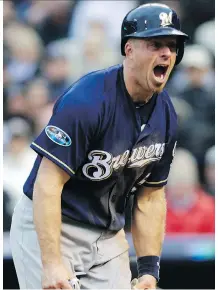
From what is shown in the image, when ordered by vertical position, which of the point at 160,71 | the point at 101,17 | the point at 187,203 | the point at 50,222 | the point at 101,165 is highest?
the point at 101,17

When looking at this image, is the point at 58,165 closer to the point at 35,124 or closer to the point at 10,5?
the point at 35,124

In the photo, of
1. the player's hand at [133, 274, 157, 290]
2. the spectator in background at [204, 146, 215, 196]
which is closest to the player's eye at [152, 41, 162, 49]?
the player's hand at [133, 274, 157, 290]

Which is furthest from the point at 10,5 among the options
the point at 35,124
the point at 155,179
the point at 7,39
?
the point at 155,179

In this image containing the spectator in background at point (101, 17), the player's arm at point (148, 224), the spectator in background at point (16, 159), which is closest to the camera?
the player's arm at point (148, 224)

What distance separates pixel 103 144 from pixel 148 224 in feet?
2.07

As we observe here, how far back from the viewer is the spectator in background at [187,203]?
6.24m

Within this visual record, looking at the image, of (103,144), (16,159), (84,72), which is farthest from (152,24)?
(84,72)

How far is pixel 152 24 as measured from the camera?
319 cm

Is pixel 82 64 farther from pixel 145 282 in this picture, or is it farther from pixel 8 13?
pixel 145 282

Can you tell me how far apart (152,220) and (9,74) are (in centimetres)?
362

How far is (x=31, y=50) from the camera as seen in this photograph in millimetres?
6938

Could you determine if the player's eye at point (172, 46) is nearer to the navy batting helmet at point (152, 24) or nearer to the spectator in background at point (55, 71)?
the navy batting helmet at point (152, 24)

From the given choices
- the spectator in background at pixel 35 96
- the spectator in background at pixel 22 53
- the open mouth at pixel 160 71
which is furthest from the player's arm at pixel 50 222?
the spectator in background at pixel 22 53

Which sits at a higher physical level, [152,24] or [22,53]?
[22,53]
